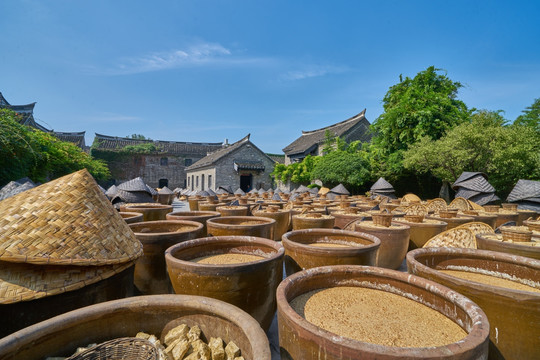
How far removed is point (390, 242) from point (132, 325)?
11.0ft

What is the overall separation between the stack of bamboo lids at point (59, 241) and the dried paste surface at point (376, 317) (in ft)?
4.29

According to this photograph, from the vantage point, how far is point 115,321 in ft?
4.43

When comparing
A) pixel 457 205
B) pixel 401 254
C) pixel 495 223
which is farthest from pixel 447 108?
pixel 401 254

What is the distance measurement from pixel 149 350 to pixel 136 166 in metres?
30.7

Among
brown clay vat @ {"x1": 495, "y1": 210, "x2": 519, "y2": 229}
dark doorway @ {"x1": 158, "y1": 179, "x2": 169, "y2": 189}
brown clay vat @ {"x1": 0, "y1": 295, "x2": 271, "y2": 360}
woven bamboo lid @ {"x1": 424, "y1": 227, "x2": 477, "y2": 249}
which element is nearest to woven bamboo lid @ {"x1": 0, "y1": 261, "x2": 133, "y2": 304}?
brown clay vat @ {"x1": 0, "y1": 295, "x2": 271, "y2": 360}

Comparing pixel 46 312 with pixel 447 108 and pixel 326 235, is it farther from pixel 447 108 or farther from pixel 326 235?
pixel 447 108

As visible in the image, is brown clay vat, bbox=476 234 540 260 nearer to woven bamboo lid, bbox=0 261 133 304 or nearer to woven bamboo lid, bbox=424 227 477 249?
woven bamboo lid, bbox=424 227 477 249

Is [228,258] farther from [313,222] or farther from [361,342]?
[313,222]

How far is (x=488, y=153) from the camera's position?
32.9ft

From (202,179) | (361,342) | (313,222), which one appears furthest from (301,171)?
(361,342)

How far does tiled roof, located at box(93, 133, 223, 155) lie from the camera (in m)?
29.4

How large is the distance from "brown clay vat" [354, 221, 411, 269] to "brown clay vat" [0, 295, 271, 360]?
113 inches

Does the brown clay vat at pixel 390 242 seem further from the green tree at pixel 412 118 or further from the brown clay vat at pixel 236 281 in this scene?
the green tree at pixel 412 118

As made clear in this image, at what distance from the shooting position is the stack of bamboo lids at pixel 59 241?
136cm
